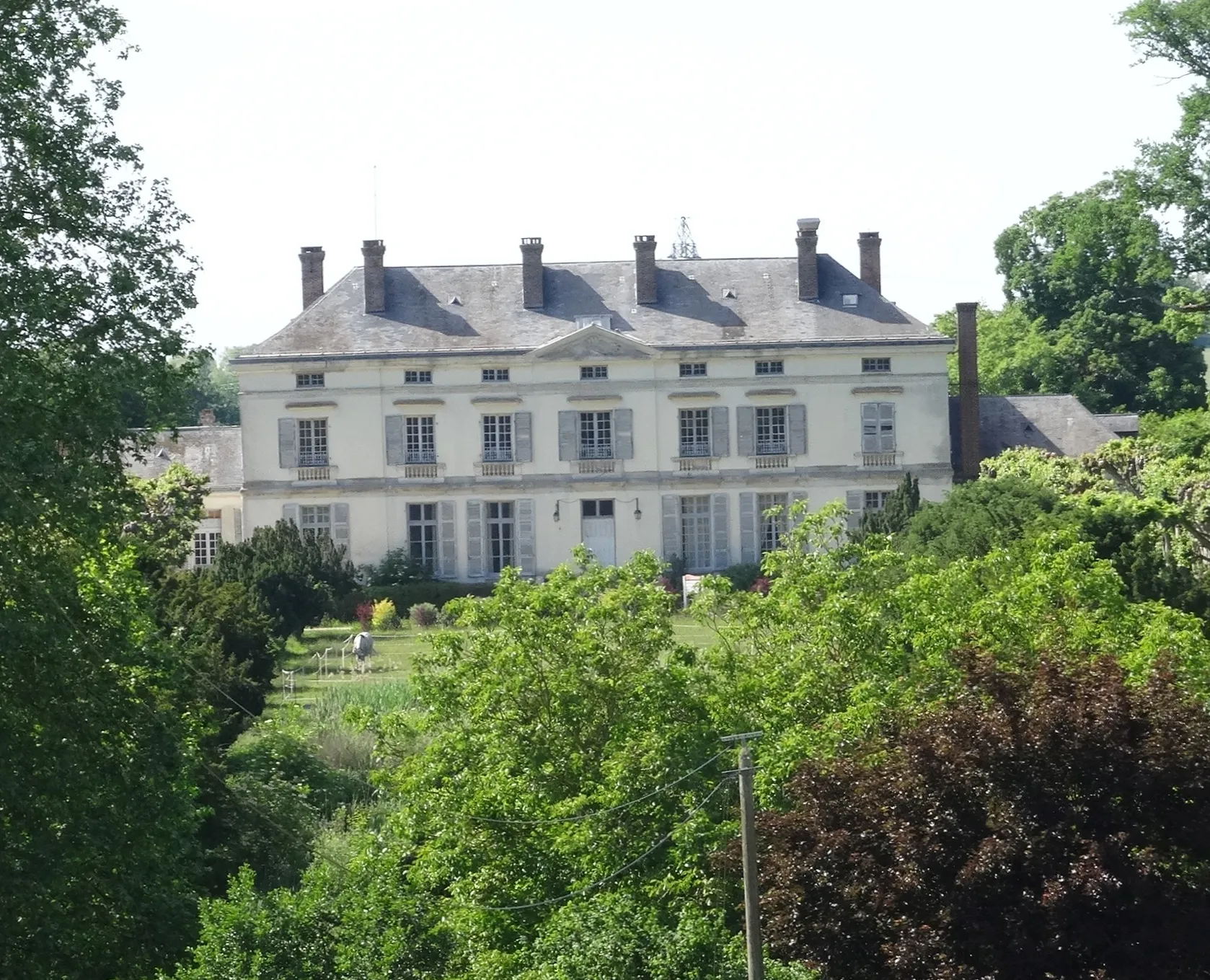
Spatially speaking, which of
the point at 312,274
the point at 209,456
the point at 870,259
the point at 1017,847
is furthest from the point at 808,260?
the point at 1017,847

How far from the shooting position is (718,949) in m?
15.1

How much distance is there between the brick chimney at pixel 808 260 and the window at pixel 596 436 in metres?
5.26

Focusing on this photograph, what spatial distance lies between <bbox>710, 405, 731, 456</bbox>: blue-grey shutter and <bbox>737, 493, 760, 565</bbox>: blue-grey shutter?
42.3 inches

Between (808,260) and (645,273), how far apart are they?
366 cm

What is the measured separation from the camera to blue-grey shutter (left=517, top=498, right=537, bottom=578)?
44.9 meters

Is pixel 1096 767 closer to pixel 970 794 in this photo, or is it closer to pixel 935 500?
pixel 970 794

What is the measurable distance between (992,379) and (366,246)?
21.4m

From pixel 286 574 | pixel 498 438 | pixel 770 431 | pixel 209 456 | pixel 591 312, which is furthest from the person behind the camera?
pixel 209 456

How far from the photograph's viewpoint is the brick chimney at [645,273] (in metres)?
45.7

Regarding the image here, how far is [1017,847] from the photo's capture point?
47.8ft

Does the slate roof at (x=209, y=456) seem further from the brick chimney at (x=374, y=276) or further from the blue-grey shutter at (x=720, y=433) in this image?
the blue-grey shutter at (x=720, y=433)

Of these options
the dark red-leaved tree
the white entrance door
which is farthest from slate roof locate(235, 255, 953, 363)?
the dark red-leaved tree

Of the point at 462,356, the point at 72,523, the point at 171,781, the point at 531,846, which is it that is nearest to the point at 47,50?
the point at 72,523

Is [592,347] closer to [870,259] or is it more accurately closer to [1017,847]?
[870,259]
